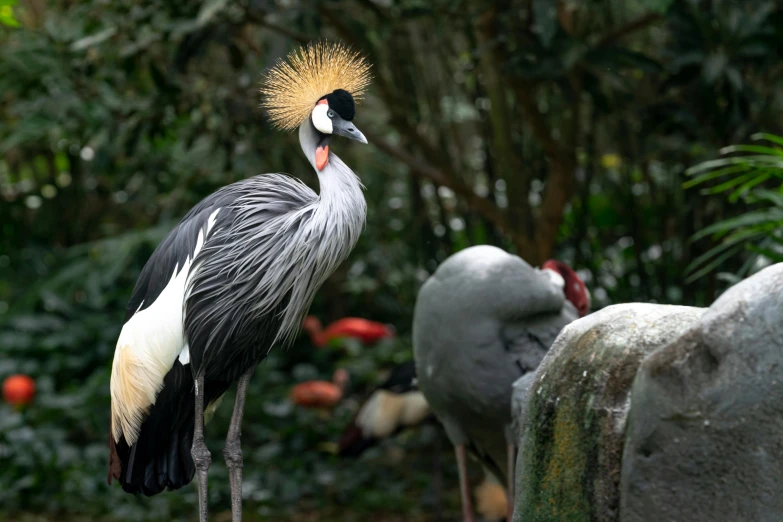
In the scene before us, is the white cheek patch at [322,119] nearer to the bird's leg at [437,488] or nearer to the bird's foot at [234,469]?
the bird's foot at [234,469]

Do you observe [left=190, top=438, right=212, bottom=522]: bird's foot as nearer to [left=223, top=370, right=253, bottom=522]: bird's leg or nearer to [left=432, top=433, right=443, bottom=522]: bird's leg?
[left=223, top=370, right=253, bottom=522]: bird's leg

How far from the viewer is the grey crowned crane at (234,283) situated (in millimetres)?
2559

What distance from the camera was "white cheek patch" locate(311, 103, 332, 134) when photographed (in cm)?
262

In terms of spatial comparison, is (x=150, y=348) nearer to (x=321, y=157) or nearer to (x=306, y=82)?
(x=321, y=157)

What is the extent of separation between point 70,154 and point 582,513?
4.74m

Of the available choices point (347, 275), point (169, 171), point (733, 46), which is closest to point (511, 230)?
point (733, 46)

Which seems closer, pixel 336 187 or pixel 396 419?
pixel 336 187

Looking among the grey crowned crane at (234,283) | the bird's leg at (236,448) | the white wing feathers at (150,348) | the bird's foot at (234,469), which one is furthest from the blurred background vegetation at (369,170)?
the bird's foot at (234,469)

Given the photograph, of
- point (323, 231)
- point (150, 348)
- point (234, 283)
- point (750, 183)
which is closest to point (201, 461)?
point (150, 348)

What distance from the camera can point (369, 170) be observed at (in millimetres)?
5855

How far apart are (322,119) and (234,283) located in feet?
1.58

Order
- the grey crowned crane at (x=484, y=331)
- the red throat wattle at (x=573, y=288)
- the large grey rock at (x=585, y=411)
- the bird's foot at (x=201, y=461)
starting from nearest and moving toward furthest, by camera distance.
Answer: the large grey rock at (x=585, y=411)
the bird's foot at (x=201, y=461)
the grey crowned crane at (x=484, y=331)
the red throat wattle at (x=573, y=288)

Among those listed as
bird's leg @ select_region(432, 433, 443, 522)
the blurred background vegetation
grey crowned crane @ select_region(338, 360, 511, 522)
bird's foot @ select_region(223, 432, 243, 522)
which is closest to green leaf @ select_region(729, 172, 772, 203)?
the blurred background vegetation

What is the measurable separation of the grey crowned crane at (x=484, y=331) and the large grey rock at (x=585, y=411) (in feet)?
3.30
